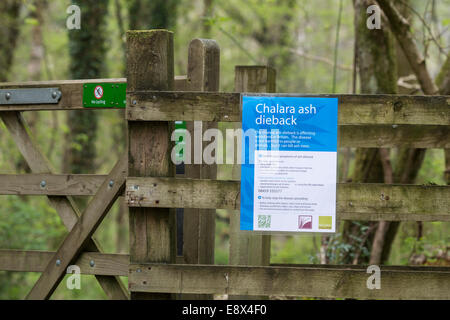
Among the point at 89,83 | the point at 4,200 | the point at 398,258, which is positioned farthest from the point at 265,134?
the point at 4,200

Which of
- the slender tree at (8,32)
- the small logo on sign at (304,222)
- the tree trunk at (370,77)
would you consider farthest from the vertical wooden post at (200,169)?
the slender tree at (8,32)

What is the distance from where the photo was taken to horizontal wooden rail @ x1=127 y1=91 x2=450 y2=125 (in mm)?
3373

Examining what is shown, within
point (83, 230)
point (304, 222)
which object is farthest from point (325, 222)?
point (83, 230)

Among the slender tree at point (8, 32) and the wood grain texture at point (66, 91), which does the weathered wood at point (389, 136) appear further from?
the slender tree at point (8, 32)

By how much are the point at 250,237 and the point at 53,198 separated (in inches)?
64.5

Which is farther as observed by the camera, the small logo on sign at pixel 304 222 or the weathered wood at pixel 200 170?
the weathered wood at pixel 200 170

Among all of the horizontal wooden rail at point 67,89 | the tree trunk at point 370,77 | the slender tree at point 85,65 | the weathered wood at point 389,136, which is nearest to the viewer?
the weathered wood at point 389,136

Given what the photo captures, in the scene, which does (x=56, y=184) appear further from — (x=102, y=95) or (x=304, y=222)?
(x=304, y=222)

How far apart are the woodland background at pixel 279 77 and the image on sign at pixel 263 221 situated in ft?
3.94

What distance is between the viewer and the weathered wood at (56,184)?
4176mm

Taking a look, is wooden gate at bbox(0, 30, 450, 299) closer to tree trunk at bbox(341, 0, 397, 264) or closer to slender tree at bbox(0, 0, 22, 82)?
tree trunk at bbox(341, 0, 397, 264)

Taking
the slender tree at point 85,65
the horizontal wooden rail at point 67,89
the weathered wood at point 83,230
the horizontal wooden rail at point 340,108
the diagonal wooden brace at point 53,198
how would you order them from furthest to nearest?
the slender tree at point 85,65 < the diagonal wooden brace at point 53,198 < the horizontal wooden rail at point 67,89 < the weathered wood at point 83,230 < the horizontal wooden rail at point 340,108

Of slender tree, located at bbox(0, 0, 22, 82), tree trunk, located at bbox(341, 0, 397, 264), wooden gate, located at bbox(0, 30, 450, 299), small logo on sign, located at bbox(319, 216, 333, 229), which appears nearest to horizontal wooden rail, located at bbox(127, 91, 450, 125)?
wooden gate, located at bbox(0, 30, 450, 299)

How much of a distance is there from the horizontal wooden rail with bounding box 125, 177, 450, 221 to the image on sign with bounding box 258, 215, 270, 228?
170 mm
